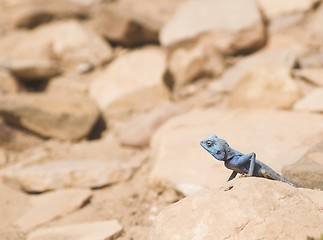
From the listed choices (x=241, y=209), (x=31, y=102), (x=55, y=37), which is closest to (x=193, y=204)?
(x=241, y=209)

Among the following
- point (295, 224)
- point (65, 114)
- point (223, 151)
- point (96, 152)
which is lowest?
point (96, 152)

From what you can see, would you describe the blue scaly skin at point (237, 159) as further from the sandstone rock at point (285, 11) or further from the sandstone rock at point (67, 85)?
the sandstone rock at point (285, 11)

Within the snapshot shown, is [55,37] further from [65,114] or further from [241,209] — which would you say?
[241,209]

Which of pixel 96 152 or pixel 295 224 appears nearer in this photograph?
pixel 295 224

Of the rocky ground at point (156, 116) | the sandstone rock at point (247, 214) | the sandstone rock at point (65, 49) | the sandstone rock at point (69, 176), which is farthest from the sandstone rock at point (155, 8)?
the sandstone rock at point (247, 214)

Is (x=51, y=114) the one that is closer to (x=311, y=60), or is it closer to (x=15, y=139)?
(x=15, y=139)

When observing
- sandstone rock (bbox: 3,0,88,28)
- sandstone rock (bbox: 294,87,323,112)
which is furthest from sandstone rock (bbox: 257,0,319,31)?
sandstone rock (bbox: 3,0,88,28)
